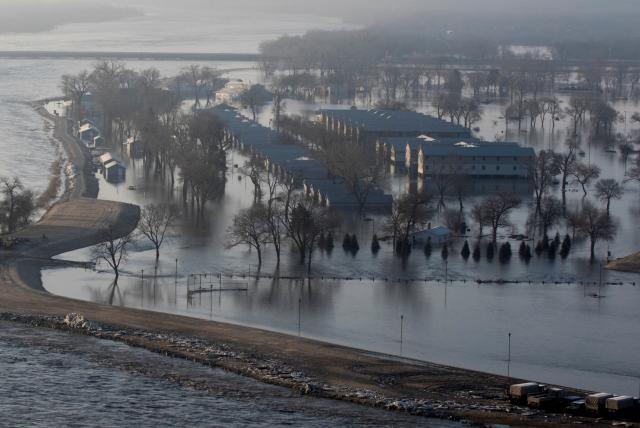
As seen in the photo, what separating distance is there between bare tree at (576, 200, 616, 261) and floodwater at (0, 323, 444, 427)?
17.8 feet

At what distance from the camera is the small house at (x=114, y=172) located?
17.6 metres

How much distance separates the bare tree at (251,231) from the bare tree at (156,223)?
0.65 metres

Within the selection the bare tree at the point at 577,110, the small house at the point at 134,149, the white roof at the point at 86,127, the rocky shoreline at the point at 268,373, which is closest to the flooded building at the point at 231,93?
the white roof at the point at 86,127

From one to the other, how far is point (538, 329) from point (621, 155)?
11134 mm

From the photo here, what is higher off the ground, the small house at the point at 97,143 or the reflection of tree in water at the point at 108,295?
the small house at the point at 97,143

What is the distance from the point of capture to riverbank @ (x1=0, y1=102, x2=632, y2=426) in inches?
319

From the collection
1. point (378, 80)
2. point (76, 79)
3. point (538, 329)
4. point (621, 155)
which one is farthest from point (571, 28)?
point (538, 329)

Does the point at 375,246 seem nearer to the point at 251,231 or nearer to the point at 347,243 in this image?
the point at 347,243

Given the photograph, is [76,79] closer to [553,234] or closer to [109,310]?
[553,234]

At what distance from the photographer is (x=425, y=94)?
31938mm

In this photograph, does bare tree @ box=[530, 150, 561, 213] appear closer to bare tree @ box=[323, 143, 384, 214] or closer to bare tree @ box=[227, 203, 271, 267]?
bare tree @ box=[323, 143, 384, 214]

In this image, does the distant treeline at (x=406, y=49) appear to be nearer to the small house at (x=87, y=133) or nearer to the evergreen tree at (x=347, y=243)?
the small house at (x=87, y=133)

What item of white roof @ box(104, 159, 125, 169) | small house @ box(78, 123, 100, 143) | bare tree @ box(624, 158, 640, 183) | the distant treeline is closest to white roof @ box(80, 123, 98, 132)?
small house @ box(78, 123, 100, 143)

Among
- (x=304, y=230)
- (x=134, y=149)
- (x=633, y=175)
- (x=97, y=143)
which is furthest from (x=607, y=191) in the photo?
(x=97, y=143)
